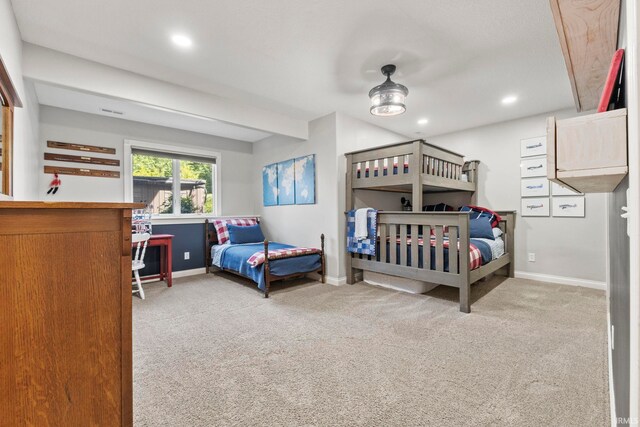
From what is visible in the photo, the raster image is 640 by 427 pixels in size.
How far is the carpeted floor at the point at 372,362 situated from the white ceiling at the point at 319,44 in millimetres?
2361

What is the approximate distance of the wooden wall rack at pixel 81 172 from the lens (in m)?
3.50

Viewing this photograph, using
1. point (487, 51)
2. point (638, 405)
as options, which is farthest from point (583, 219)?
point (638, 405)

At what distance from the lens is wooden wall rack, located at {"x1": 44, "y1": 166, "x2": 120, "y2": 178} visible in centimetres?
350

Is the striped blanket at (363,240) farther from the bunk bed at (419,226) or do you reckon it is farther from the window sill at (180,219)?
the window sill at (180,219)

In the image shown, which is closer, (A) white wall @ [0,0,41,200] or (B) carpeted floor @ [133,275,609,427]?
(B) carpeted floor @ [133,275,609,427]

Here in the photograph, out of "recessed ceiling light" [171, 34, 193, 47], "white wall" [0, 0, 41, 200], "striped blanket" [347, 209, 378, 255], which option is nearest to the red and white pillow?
"striped blanket" [347, 209, 378, 255]

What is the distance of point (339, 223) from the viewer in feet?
13.0

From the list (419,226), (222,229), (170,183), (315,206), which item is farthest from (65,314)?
(170,183)

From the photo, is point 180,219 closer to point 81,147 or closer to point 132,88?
point 81,147

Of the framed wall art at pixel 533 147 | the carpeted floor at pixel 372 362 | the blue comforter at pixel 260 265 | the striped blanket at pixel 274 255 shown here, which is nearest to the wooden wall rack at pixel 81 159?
the blue comforter at pixel 260 265

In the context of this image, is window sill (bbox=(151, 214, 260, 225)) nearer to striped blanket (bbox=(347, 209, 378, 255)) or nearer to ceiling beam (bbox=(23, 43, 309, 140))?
ceiling beam (bbox=(23, 43, 309, 140))

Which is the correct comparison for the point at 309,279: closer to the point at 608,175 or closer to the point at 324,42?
the point at 324,42

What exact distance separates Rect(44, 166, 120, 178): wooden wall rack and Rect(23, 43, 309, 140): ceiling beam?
156cm

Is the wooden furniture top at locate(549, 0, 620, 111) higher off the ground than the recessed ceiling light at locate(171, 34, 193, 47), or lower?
lower
